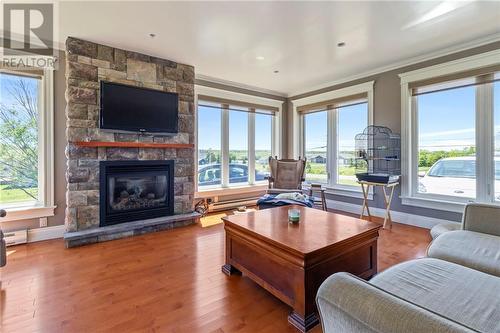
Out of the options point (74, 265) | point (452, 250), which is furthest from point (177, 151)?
point (452, 250)

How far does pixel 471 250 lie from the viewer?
1573mm

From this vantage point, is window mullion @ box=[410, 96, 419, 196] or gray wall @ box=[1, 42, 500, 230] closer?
gray wall @ box=[1, 42, 500, 230]

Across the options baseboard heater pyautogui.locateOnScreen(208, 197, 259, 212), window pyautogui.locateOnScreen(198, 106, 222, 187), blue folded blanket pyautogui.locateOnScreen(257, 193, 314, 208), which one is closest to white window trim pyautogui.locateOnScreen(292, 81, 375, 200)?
blue folded blanket pyautogui.locateOnScreen(257, 193, 314, 208)

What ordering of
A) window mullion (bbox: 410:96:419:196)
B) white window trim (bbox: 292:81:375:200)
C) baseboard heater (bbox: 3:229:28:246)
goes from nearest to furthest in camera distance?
baseboard heater (bbox: 3:229:28:246), window mullion (bbox: 410:96:419:196), white window trim (bbox: 292:81:375:200)

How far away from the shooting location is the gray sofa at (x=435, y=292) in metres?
0.67

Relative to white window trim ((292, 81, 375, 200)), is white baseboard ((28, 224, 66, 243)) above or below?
below

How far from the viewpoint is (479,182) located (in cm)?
319

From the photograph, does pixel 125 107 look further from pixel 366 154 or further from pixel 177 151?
pixel 366 154

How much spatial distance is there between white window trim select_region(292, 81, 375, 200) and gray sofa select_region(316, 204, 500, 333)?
8.64 feet

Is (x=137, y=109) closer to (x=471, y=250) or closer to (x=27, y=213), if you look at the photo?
(x=27, y=213)

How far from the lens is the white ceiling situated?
2426mm

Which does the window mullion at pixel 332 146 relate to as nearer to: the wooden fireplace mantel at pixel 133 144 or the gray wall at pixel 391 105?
the gray wall at pixel 391 105

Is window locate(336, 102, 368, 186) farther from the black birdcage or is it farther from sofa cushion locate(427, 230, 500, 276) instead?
sofa cushion locate(427, 230, 500, 276)

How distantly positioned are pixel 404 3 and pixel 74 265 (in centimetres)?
399
